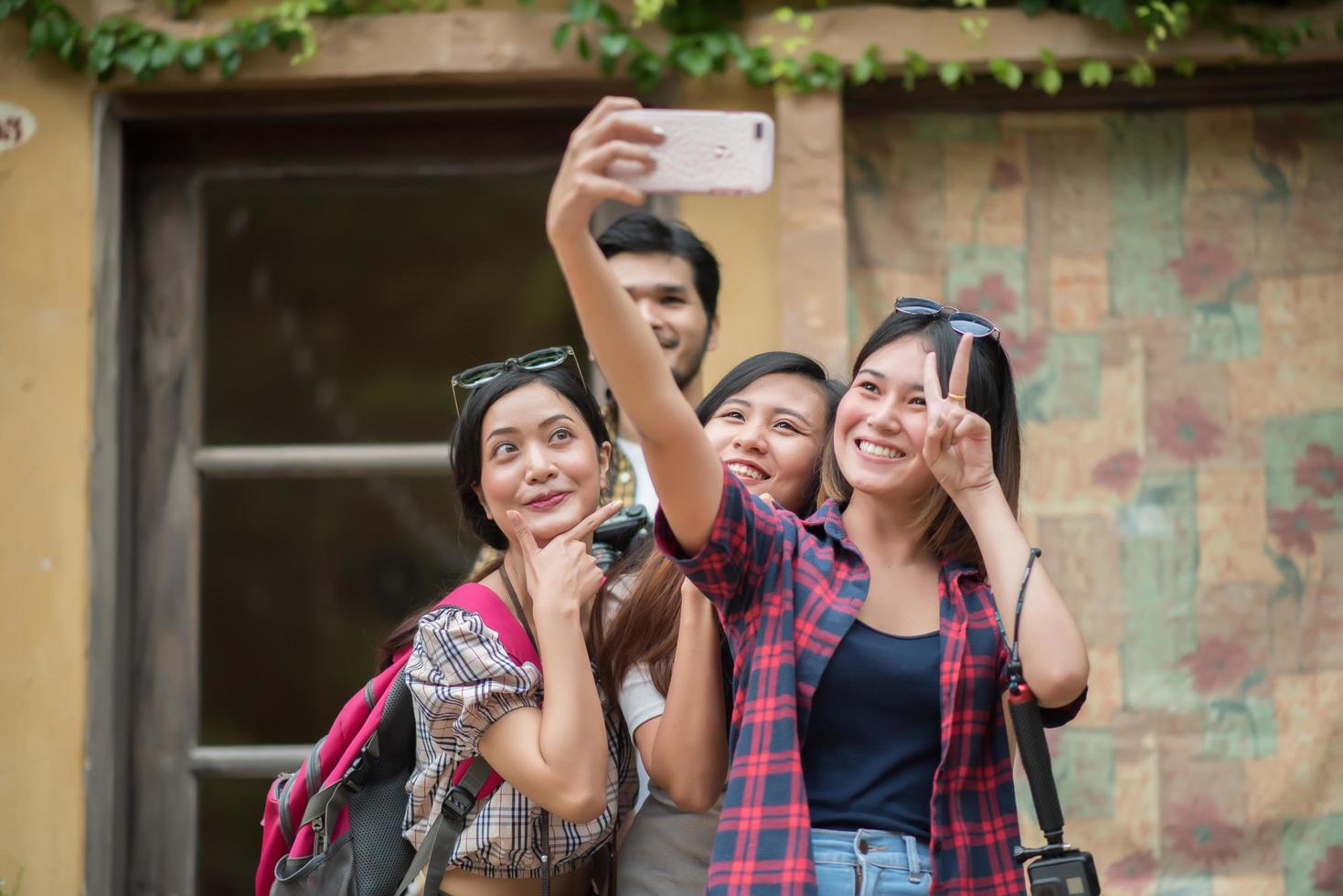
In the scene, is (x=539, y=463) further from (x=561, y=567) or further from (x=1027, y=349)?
(x=1027, y=349)

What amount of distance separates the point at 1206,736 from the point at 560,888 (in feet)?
5.48

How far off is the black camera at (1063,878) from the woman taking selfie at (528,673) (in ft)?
1.85

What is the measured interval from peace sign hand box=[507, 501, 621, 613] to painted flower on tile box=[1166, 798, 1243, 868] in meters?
1.69

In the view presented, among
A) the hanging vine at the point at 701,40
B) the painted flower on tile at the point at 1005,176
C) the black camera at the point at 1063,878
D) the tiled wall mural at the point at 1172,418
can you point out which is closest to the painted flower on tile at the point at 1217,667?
the tiled wall mural at the point at 1172,418

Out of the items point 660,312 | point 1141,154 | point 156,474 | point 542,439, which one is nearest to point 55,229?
point 156,474

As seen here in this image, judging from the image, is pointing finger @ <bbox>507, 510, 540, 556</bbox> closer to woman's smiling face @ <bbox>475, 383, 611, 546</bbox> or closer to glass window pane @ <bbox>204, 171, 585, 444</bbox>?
woman's smiling face @ <bbox>475, 383, 611, 546</bbox>

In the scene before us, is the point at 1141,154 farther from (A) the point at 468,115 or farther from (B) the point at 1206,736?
(A) the point at 468,115

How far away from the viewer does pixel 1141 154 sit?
10.8ft

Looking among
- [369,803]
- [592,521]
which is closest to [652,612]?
[592,521]

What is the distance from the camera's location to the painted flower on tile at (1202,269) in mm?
3256

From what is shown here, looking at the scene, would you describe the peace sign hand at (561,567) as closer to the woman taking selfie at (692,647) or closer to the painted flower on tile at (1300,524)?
the woman taking selfie at (692,647)

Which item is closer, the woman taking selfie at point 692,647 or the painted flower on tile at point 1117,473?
the woman taking selfie at point 692,647

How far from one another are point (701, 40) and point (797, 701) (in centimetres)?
180

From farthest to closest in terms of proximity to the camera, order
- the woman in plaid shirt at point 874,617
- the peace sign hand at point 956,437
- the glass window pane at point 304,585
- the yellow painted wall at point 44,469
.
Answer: the glass window pane at point 304,585 < the yellow painted wall at point 44,469 < the peace sign hand at point 956,437 < the woman in plaid shirt at point 874,617
